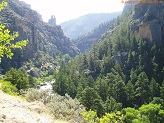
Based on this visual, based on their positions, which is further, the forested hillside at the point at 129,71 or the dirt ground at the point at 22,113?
the forested hillside at the point at 129,71

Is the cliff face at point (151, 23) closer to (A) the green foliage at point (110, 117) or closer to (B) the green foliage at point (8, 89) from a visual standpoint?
(B) the green foliage at point (8, 89)

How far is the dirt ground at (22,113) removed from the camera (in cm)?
1732

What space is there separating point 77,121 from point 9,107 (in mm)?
5116

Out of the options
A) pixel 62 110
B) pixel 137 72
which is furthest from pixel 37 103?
pixel 137 72

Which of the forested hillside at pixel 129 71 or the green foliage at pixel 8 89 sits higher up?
the green foliage at pixel 8 89

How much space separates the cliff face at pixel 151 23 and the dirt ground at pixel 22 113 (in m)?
118

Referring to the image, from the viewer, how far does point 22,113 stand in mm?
19078

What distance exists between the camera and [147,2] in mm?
150375

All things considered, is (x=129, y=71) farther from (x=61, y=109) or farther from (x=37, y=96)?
(x=61, y=109)

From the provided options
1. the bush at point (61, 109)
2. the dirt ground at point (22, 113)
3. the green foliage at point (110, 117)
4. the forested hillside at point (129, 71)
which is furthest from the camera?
the forested hillside at point (129, 71)

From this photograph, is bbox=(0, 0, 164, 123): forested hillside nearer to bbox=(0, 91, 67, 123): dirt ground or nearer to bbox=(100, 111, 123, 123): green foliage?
bbox=(0, 91, 67, 123): dirt ground

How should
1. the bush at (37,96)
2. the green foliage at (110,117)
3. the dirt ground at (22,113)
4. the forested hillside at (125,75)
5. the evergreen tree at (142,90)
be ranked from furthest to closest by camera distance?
the evergreen tree at (142,90)
the forested hillside at (125,75)
the bush at (37,96)
the green foliage at (110,117)
the dirt ground at (22,113)

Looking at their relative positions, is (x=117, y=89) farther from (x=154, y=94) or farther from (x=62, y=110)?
(x=62, y=110)

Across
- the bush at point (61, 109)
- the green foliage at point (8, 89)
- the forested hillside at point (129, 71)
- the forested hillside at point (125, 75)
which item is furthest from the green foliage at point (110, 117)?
the forested hillside at point (129, 71)
